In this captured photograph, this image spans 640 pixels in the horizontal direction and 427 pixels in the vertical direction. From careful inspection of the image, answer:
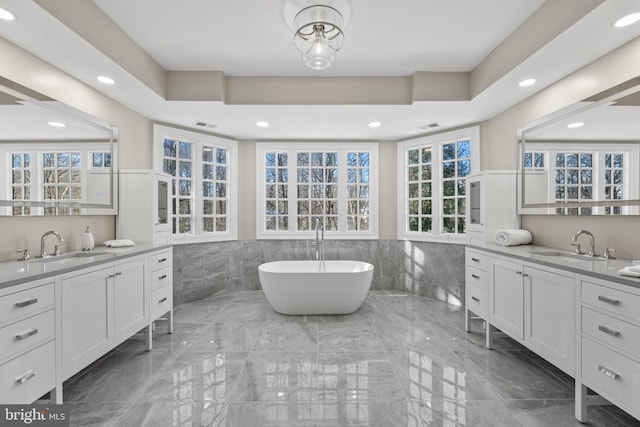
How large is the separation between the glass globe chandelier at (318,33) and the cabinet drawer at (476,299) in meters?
2.54

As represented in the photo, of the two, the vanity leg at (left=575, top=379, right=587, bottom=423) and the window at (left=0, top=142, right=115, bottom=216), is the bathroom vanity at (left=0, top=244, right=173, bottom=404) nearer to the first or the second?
the window at (left=0, top=142, right=115, bottom=216)

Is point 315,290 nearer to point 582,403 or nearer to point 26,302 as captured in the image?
point 582,403

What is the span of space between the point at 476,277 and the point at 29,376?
3407 mm

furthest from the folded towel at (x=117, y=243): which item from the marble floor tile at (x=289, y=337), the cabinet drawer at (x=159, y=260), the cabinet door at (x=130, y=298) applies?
the marble floor tile at (x=289, y=337)

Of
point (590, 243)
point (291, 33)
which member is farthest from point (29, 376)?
point (590, 243)

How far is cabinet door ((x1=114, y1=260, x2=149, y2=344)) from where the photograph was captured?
7.50ft

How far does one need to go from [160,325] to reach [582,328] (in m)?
3.76

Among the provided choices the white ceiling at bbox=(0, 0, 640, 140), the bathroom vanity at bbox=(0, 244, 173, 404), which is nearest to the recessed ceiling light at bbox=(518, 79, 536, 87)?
the white ceiling at bbox=(0, 0, 640, 140)

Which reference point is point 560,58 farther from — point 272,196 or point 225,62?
point 272,196

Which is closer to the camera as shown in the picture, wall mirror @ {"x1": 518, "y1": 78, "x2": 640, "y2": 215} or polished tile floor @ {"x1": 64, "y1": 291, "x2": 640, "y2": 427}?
polished tile floor @ {"x1": 64, "y1": 291, "x2": 640, "y2": 427}

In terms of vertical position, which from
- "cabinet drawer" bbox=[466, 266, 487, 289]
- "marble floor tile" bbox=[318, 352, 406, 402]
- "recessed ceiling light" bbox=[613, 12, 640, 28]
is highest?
"recessed ceiling light" bbox=[613, 12, 640, 28]

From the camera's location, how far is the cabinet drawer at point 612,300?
1.48 m

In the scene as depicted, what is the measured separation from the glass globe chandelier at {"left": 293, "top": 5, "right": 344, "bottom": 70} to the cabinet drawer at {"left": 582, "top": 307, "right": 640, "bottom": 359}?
2439mm

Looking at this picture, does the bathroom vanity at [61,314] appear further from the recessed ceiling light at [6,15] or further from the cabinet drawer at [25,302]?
the recessed ceiling light at [6,15]
